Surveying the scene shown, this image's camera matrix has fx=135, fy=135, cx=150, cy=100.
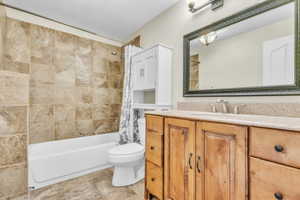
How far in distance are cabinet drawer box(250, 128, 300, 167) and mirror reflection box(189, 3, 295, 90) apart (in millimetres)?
606

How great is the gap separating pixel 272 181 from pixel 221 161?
233mm

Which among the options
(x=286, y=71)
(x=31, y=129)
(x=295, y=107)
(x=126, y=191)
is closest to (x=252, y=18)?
(x=286, y=71)

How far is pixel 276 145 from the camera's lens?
632mm

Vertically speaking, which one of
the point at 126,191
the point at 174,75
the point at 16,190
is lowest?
the point at 126,191

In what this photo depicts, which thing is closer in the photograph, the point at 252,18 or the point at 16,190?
the point at 252,18

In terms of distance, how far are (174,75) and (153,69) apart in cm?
30

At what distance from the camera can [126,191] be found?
161cm

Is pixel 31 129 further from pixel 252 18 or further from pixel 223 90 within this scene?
pixel 252 18

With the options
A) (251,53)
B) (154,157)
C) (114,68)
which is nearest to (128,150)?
(154,157)

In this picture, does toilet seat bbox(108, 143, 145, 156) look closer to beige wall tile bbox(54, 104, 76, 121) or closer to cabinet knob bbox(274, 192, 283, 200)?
beige wall tile bbox(54, 104, 76, 121)

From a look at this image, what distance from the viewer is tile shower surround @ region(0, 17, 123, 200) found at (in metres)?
1.46

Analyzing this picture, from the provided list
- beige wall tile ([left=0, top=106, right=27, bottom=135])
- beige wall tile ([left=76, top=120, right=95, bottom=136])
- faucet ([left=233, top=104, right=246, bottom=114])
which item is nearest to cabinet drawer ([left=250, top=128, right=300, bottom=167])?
faucet ([left=233, top=104, right=246, bottom=114])

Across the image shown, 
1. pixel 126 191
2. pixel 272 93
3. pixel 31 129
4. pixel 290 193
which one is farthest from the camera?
pixel 31 129

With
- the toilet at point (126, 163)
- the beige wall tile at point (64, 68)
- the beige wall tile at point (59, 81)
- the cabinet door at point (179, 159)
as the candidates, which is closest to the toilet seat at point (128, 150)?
the toilet at point (126, 163)
